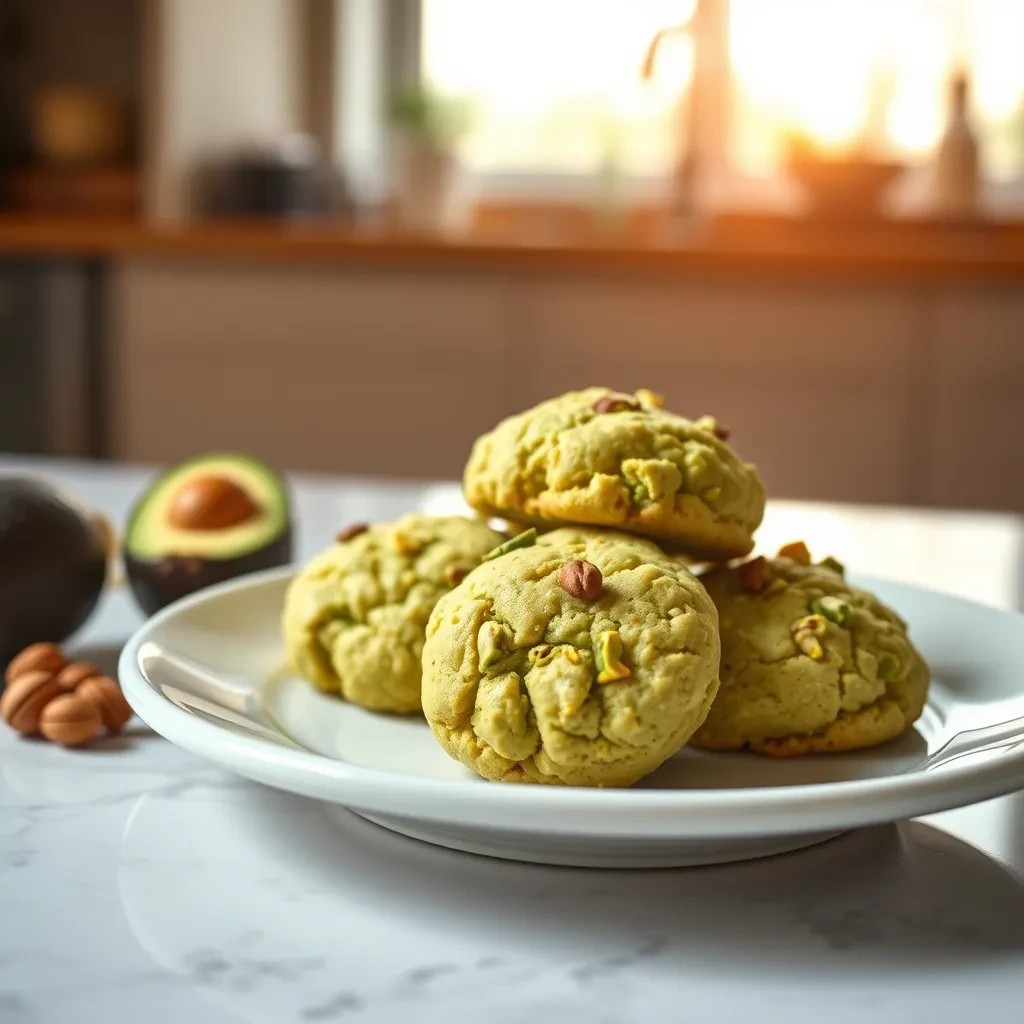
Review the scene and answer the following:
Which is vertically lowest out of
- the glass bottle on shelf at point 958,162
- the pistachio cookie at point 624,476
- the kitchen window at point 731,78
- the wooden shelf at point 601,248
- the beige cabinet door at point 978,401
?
the beige cabinet door at point 978,401

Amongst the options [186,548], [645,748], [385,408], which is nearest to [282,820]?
[645,748]

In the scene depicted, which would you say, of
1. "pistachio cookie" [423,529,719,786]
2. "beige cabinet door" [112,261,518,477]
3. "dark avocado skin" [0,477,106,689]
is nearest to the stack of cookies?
"pistachio cookie" [423,529,719,786]

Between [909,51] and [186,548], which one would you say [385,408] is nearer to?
[909,51]

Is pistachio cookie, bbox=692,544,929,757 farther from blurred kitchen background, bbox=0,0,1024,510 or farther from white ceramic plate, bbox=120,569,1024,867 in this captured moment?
blurred kitchen background, bbox=0,0,1024,510

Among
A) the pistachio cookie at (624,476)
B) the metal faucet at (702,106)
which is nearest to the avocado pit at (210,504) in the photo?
the pistachio cookie at (624,476)

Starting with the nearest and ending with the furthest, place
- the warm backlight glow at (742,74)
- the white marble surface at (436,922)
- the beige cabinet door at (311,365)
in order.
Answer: the white marble surface at (436,922)
the beige cabinet door at (311,365)
the warm backlight glow at (742,74)

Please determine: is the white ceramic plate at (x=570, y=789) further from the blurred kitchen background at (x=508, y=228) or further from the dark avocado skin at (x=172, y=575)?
the blurred kitchen background at (x=508, y=228)
